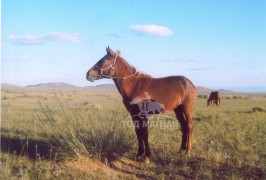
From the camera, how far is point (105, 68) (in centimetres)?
704

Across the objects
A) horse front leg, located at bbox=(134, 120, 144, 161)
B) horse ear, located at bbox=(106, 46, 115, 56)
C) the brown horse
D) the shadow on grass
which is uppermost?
horse ear, located at bbox=(106, 46, 115, 56)

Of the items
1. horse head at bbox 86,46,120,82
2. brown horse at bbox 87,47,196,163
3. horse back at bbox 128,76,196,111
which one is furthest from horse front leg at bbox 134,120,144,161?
horse head at bbox 86,46,120,82

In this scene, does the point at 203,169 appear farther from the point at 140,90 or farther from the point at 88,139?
the point at 88,139

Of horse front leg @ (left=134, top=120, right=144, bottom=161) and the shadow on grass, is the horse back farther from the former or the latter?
the shadow on grass

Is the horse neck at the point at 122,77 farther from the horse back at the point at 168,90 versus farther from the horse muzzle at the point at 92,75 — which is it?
the horse muzzle at the point at 92,75

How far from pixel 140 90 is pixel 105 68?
893 mm

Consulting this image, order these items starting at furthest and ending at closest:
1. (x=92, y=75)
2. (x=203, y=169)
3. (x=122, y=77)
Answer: (x=122, y=77) → (x=92, y=75) → (x=203, y=169)

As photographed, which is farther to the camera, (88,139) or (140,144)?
(88,139)

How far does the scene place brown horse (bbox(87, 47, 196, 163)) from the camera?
705 cm

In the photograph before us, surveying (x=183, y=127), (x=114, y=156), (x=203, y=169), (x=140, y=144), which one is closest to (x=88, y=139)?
(x=114, y=156)

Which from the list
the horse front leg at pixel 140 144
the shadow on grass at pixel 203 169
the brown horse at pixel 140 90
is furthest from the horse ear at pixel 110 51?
the shadow on grass at pixel 203 169

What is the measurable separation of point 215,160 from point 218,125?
5.20m

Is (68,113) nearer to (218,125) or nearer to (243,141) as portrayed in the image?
(243,141)

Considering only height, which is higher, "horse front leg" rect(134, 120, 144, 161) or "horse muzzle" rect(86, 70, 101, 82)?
"horse muzzle" rect(86, 70, 101, 82)
